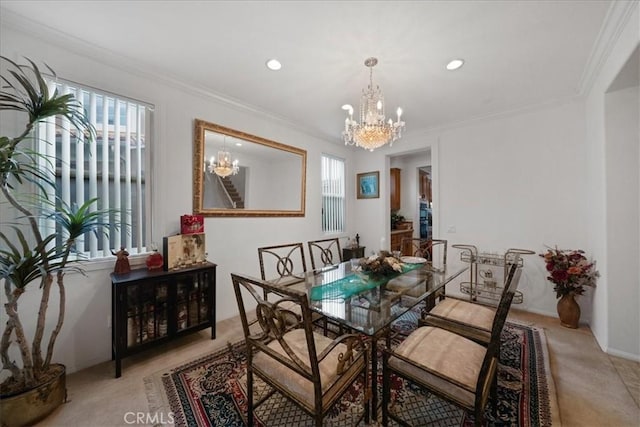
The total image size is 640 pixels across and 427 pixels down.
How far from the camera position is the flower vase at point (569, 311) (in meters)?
2.70

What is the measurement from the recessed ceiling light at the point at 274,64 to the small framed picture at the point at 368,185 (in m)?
2.80

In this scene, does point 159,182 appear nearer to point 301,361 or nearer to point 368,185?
point 301,361

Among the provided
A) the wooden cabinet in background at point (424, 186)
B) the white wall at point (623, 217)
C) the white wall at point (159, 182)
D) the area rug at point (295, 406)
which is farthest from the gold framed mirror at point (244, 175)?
the wooden cabinet in background at point (424, 186)

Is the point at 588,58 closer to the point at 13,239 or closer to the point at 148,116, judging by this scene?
the point at 148,116

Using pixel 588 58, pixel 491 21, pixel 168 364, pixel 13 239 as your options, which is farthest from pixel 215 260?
pixel 588 58

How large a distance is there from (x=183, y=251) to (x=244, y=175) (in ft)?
3.99

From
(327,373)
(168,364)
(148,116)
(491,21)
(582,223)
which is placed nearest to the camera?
(327,373)

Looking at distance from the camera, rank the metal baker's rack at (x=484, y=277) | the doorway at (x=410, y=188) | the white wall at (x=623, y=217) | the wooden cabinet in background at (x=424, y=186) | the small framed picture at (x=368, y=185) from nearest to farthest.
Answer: the white wall at (x=623, y=217)
the metal baker's rack at (x=484, y=277)
the small framed picture at (x=368, y=185)
the doorway at (x=410, y=188)
the wooden cabinet in background at (x=424, y=186)

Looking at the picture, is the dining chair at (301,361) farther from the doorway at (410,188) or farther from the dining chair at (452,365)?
the doorway at (410,188)

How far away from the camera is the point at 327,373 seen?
4.20ft

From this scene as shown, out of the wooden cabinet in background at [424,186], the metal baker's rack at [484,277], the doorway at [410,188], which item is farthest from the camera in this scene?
the wooden cabinet in background at [424,186]

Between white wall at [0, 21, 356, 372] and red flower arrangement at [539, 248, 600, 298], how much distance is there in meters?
3.23

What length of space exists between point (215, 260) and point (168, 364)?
3.57 feet

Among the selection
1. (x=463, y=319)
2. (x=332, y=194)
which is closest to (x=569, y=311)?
(x=463, y=319)
